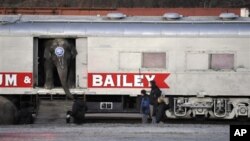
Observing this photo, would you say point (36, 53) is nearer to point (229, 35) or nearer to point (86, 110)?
point (86, 110)

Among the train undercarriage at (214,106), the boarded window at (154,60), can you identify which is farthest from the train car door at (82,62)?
the train undercarriage at (214,106)

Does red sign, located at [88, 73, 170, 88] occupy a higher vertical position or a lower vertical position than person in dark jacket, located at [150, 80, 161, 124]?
higher

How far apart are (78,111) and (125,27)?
3.41m

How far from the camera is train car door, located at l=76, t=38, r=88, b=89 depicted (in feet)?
64.4

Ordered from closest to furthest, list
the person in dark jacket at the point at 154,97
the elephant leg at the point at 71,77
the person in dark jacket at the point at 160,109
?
the person in dark jacket at the point at 160,109
the person in dark jacket at the point at 154,97
the elephant leg at the point at 71,77

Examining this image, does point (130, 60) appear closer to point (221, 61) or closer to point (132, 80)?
point (132, 80)

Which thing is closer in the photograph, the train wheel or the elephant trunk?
the train wheel

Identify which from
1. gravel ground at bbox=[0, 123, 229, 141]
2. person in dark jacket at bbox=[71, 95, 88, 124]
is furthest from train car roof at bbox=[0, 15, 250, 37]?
gravel ground at bbox=[0, 123, 229, 141]

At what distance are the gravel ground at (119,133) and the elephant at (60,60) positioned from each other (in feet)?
12.1

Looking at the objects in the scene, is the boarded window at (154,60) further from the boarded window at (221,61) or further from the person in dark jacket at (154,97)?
the boarded window at (221,61)

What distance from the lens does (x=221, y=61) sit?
64.3 feet

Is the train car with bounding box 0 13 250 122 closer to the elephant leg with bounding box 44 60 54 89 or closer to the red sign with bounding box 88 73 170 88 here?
the red sign with bounding box 88 73 170 88

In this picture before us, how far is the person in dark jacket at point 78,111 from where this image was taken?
18797 mm

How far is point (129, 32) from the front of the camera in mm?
19547
